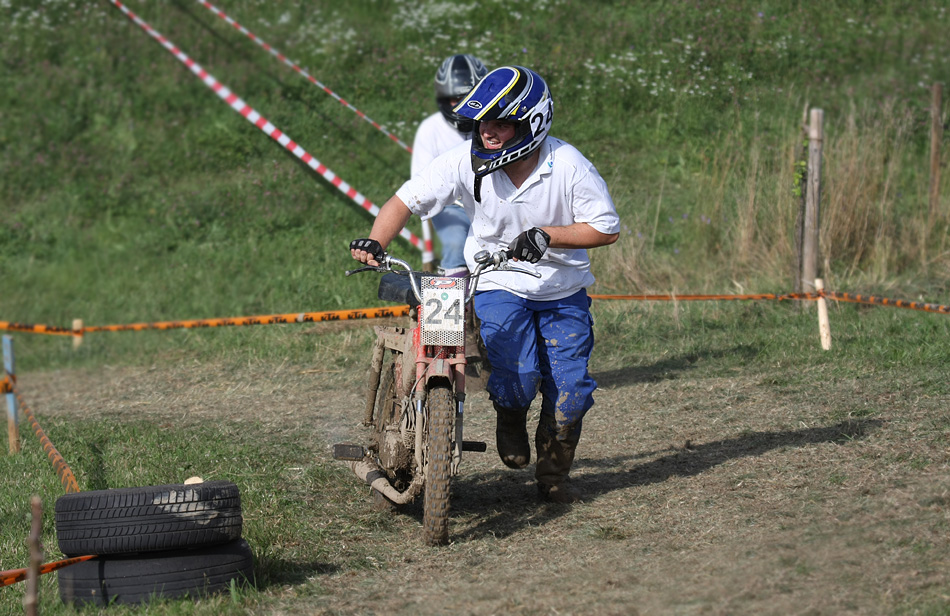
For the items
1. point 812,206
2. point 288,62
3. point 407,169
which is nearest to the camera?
point 812,206

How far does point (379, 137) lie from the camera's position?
47.1 ft

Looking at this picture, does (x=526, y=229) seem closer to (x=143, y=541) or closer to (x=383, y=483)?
(x=383, y=483)

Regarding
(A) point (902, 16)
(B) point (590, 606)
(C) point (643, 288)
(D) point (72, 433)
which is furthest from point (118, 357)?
(A) point (902, 16)

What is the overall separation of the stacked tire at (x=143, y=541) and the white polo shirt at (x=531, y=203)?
182 cm

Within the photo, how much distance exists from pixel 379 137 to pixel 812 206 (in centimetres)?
649

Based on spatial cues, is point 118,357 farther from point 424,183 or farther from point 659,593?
point 659,593

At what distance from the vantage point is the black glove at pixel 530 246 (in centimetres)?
470

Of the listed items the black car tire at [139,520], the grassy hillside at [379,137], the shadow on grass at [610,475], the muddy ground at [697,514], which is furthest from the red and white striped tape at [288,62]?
the black car tire at [139,520]

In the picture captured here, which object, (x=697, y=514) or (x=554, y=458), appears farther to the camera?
(x=554, y=458)

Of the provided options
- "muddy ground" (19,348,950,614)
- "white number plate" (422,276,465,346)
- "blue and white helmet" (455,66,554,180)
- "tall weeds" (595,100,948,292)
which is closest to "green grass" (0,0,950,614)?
"tall weeds" (595,100,948,292)

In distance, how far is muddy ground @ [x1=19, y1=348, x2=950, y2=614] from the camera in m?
3.97

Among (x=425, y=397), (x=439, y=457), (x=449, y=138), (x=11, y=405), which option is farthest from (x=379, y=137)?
(x=439, y=457)

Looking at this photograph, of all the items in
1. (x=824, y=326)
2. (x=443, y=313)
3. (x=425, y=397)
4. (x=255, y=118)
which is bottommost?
(x=824, y=326)

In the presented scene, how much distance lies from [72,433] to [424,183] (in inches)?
148
